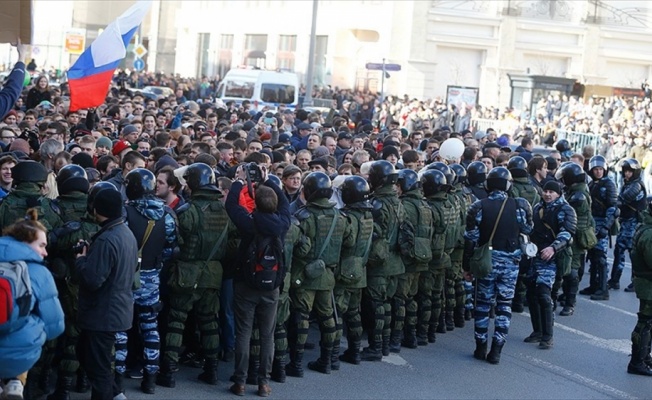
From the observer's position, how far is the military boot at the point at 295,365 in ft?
34.4

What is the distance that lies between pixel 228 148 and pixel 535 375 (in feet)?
15.8

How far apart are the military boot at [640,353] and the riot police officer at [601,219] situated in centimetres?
432

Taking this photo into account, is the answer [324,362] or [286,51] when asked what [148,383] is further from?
[286,51]

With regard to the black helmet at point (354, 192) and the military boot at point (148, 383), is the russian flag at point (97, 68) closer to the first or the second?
the black helmet at point (354, 192)

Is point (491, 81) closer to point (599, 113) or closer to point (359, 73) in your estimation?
point (359, 73)

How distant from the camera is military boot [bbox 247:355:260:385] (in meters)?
9.95

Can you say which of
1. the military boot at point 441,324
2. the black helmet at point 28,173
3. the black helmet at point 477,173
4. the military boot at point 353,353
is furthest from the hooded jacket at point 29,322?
the black helmet at point 477,173

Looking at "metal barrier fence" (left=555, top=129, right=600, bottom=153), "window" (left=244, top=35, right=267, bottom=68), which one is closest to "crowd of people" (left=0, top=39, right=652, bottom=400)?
"metal barrier fence" (left=555, top=129, right=600, bottom=153)

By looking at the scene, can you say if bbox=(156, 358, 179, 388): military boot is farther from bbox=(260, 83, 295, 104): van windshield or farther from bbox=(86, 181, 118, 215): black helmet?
bbox=(260, 83, 295, 104): van windshield

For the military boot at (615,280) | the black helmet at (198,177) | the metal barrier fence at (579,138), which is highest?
the metal barrier fence at (579,138)

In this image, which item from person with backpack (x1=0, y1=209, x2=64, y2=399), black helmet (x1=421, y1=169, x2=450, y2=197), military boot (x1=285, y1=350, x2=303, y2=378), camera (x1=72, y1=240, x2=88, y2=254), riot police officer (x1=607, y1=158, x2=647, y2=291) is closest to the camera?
person with backpack (x1=0, y1=209, x2=64, y2=399)

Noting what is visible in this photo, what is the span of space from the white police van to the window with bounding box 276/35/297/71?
2591cm

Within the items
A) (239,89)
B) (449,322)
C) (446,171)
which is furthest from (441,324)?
(239,89)

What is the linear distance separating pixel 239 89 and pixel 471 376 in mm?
27767
